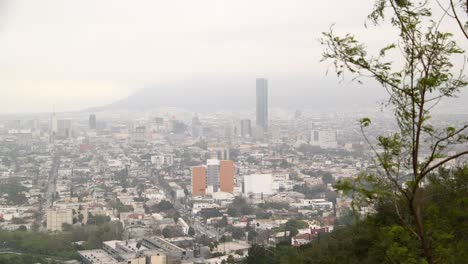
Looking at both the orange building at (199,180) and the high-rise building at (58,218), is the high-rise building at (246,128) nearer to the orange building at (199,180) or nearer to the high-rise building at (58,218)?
the orange building at (199,180)

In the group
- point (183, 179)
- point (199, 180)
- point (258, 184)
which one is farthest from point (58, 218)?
point (183, 179)

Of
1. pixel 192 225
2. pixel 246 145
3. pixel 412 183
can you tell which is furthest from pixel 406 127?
pixel 246 145

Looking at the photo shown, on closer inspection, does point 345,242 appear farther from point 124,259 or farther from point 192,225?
point 192,225

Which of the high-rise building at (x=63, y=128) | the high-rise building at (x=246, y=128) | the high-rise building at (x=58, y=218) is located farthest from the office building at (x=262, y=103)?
the high-rise building at (x=58, y=218)

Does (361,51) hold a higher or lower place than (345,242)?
higher

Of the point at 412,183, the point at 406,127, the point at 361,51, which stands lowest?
the point at 412,183
